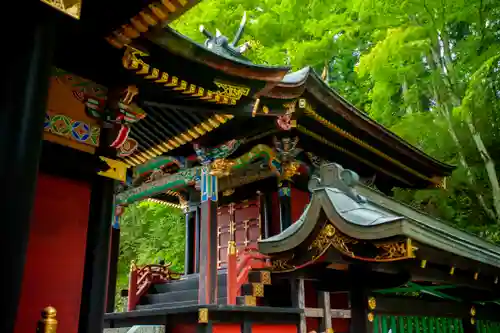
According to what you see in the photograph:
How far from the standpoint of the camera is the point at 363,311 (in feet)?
14.5

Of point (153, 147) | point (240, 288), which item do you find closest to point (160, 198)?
point (240, 288)

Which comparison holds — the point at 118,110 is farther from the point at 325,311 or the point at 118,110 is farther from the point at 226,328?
the point at 325,311

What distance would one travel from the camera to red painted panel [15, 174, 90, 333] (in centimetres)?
434

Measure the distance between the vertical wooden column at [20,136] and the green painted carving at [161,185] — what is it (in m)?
5.80

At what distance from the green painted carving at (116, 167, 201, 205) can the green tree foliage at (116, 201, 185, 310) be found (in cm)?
540

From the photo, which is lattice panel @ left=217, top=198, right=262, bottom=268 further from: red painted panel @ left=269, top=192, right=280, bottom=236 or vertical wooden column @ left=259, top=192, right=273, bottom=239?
red painted panel @ left=269, top=192, right=280, bottom=236

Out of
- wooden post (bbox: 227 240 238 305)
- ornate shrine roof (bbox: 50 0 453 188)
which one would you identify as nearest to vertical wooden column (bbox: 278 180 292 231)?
ornate shrine roof (bbox: 50 0 453 188)

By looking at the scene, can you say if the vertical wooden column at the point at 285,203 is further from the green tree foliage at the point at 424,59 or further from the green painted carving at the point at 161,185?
the green tree foliage at the point at 424,59

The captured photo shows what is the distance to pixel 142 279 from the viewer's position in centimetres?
1036

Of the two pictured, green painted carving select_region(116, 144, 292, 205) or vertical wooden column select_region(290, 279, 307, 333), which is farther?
green painted carving select_region(116, 144, 292, 205)

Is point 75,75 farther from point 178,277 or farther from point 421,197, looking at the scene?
point 421,197

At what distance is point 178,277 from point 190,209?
162 cm

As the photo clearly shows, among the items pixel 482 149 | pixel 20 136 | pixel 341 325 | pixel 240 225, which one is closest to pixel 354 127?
pixel 240 225

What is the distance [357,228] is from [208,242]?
4.93 meters
